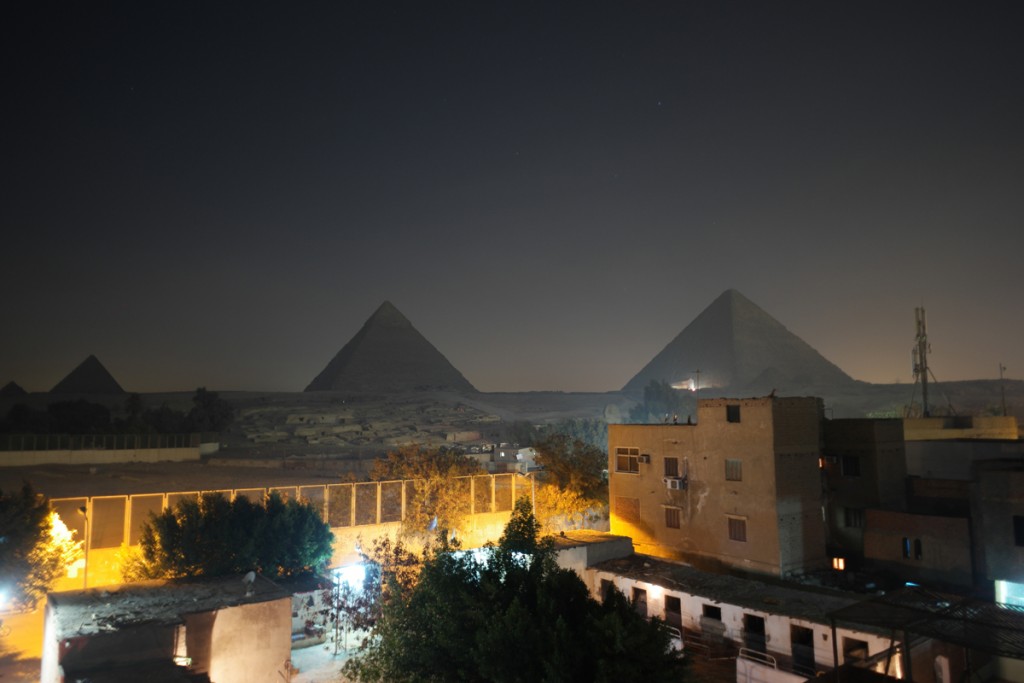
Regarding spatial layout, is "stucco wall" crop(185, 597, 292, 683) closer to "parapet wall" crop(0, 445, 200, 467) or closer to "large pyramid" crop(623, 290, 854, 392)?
"parapet wall" crop(0, 445, 200, 467)

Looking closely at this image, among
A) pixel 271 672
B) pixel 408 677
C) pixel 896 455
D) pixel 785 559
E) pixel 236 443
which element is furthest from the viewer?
pixel 236 443

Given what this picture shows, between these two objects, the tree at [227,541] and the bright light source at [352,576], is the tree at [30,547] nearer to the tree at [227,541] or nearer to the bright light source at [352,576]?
the tree at [227,541]

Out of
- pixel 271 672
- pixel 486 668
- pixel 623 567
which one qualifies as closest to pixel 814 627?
pixel 623 567

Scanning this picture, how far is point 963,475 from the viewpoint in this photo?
85.2 feet

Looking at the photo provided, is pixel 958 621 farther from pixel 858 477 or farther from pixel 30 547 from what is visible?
pixel 30 547

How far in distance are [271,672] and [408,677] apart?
4.45 metres

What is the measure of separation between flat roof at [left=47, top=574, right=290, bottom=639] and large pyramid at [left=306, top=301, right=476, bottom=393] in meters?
118

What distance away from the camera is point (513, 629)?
8.81 meters

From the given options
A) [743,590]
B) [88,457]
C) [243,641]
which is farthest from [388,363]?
[243,641]

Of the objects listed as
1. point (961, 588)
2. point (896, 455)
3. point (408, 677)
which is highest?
point (896, 455)

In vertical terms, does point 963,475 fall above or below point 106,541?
above

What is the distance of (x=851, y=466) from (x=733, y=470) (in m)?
5.25

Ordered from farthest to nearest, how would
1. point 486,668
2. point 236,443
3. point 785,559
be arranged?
point 236,443
point 785,559
point 486,668

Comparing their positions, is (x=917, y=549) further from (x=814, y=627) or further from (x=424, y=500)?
(x=424, y=500)
